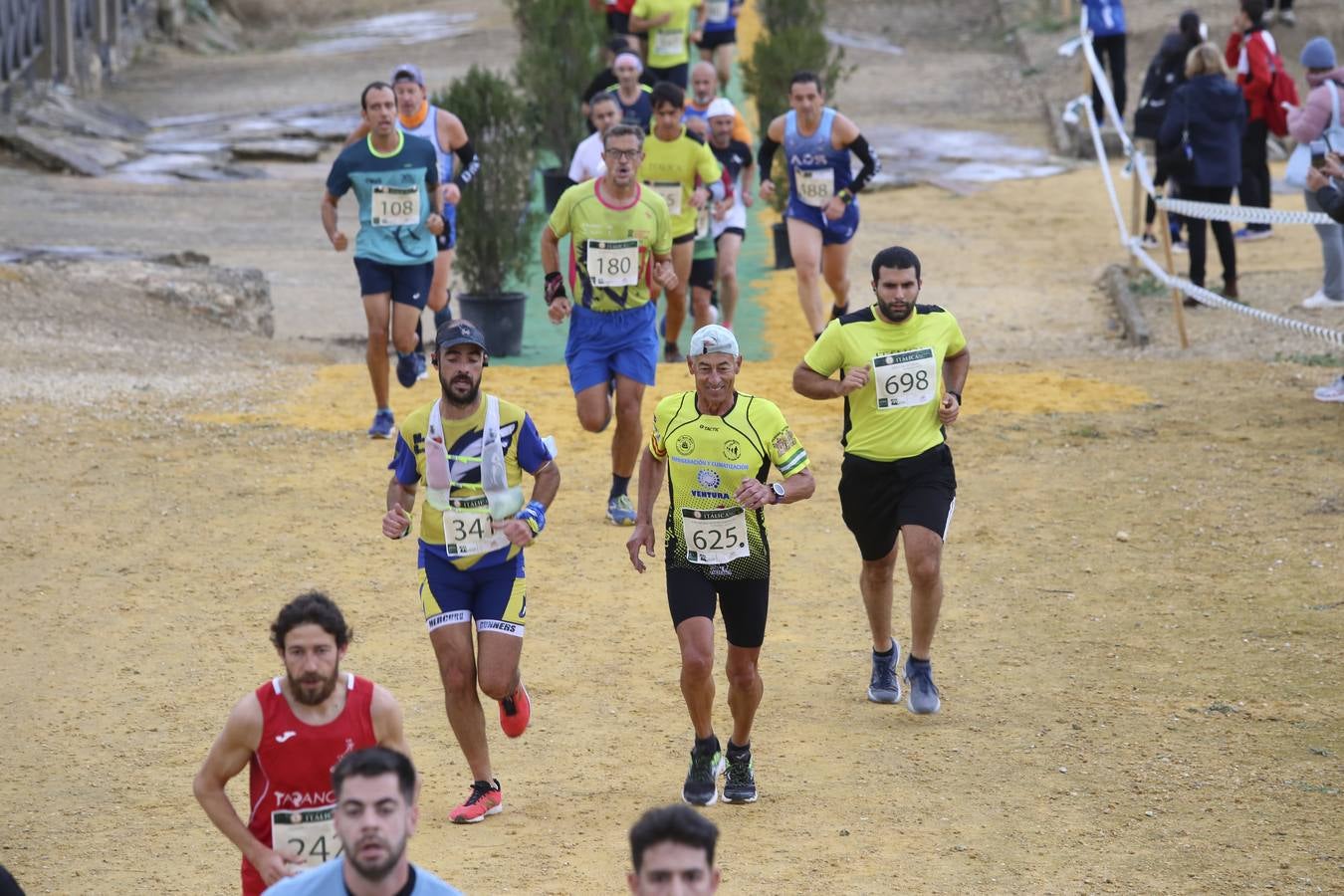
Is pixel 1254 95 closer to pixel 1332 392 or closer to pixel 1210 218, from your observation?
pixel 1210 218

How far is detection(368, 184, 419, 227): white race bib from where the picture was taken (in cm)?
1174

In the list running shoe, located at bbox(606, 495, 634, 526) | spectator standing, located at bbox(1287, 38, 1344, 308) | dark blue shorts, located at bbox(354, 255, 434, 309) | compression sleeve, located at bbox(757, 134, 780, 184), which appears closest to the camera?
running shoe, located at bbox(606, 495, 634, 526)

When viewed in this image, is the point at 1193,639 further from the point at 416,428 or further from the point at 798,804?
the point at 416,428

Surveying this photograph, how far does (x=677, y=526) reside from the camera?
24.1ft

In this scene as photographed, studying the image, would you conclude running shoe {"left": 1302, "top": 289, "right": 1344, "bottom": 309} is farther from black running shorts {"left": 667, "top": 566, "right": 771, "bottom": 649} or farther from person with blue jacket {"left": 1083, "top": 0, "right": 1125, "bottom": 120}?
black running shorts {"left": 667, "top": 566, "right": 771, "bottom": 649}

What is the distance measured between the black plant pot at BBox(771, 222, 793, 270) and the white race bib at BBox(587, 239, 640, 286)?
9233 mm

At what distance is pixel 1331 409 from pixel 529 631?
634 cm

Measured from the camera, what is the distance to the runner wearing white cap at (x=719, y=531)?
7223 millimetres

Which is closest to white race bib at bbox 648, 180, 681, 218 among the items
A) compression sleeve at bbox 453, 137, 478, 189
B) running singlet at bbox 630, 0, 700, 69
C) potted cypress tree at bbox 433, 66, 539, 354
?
compression sleeve at bbox 453, 137, 478, 189

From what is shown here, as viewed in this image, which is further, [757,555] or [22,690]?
[22,690]

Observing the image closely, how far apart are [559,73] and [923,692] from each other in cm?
1442

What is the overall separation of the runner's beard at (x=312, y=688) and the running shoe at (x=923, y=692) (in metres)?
3.64

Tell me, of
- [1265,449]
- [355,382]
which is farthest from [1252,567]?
[355,382]

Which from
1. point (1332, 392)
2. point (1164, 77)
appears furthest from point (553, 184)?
point (1332, 392)
